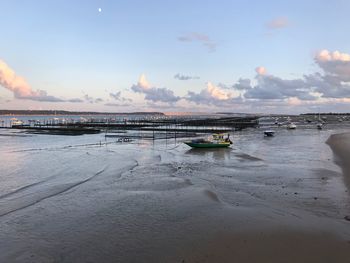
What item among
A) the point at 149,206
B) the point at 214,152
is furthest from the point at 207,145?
the point at 149,206

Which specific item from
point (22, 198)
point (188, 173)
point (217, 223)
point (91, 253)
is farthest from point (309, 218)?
point (22, 198)

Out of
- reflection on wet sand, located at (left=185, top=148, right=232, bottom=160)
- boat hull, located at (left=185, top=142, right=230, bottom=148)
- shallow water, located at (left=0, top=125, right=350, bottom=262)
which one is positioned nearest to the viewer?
shallow water, located at (left=0, top=125, right=350, bottom=262)

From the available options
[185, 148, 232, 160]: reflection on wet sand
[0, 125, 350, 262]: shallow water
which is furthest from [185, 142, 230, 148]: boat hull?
[0, 125, 350, 262]: shallow water

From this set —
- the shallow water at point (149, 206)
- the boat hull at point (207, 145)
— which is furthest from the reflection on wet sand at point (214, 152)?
the shallow water at point (149, 206)

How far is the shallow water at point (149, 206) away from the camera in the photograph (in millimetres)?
10461

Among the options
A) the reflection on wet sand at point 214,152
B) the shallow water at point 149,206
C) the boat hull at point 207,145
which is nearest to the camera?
the shallow water at point 149,206

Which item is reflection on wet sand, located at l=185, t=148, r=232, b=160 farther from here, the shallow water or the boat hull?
the shallow water

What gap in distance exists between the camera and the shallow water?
1046cm

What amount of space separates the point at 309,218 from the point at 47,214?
1054 centimetres

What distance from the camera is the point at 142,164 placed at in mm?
28078

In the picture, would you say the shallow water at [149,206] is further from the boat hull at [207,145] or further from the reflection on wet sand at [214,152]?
the boat hull at [207,145]

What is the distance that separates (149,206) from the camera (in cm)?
1474

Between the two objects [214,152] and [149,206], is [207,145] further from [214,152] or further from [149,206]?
[149,206]

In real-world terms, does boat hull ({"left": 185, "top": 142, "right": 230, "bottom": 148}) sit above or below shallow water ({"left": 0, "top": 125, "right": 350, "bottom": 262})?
above
